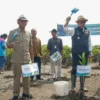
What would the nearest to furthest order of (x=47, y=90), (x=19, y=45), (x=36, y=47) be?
(x=19, y=45), (x=47, y=90), (x=36, y=47)

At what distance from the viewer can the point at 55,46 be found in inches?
381

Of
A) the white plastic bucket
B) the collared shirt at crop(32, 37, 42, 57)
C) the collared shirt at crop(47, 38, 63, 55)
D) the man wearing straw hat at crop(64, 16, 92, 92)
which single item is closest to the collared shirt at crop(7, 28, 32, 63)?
the white plastic bucket

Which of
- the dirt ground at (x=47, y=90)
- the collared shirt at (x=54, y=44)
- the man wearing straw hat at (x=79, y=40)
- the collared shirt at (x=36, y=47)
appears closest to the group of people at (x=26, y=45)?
the man wearing straw hat at (x=79, y=40)

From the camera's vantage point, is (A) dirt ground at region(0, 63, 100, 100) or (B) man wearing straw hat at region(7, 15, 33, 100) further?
(A) dirt ground at region(0, 63, 100, 100)

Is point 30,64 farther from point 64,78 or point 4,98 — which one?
point 64,78

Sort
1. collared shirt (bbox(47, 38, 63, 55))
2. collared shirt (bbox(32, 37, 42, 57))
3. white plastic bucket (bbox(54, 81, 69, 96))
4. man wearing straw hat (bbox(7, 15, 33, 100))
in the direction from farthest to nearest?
collared shirt (bbox(47, 38, 63, 55)), collared shirt (bbox(32, 37, 42, 57)), white plastic bucket (bbox(54, 81, 69, 96)), man wearing straw hat (bbox(7, 15, 33, 100))

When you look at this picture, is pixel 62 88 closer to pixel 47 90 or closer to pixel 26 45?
pixel 47 90

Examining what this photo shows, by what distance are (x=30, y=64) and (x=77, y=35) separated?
1.36 m

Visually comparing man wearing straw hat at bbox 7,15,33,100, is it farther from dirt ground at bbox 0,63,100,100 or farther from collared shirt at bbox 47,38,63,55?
collared shirt at bbox 47,38,63,55

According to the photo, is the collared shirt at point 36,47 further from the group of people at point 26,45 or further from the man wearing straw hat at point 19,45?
the man wearing straw hat at point 19,45

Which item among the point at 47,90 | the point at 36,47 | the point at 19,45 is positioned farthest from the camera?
the point at 36,47

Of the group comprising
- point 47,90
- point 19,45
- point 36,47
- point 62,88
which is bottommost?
point 47,90

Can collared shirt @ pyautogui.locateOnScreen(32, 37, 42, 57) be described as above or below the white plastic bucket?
above

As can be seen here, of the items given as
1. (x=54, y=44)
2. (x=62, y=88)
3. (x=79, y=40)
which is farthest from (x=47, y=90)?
(x=54, y=44)
